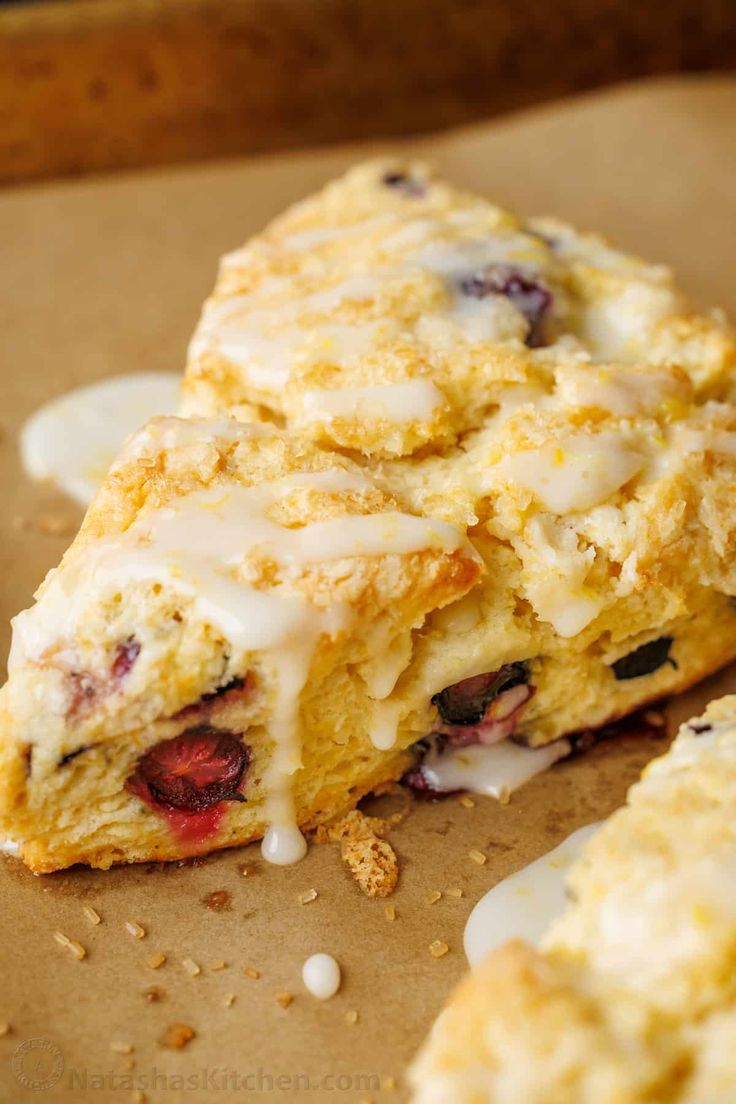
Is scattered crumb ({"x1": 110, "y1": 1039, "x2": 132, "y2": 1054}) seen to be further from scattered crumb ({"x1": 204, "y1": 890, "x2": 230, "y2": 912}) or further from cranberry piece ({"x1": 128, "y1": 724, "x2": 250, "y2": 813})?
cranberry piece ({"x1": 128, "y1": 724, "x2": 250, "y2": 813})

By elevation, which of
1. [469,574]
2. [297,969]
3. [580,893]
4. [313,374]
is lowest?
[297,969]

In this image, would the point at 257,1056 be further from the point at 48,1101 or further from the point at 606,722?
the point at 606,722

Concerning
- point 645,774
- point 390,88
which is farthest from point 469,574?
point 390,88

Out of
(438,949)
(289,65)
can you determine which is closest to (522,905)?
(438,949)

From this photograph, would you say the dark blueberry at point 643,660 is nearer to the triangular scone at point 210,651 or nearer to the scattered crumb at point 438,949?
the triangular scone at point 210,651

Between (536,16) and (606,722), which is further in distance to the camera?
(536,16)

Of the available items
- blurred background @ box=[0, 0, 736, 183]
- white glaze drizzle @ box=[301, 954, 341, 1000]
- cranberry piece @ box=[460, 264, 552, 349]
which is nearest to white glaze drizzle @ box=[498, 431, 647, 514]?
cranberry piece @ box=[460, 264, 552, 349]
